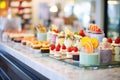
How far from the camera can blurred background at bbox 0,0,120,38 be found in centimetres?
645

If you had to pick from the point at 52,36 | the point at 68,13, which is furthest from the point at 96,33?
the point at 68,13

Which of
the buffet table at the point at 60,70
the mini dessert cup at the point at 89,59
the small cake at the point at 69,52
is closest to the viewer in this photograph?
the buffet table at the point at 60,70

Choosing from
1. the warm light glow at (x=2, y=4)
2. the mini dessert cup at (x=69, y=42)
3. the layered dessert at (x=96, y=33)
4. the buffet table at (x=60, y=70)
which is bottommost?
the buffet table at (x=60, y=70)

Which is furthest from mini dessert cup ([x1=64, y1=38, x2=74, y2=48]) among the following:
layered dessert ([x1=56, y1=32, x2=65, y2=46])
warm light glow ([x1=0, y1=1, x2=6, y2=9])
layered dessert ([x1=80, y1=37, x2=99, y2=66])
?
warm light glow ([x1=0, y1=1, x2=6, y2=9])

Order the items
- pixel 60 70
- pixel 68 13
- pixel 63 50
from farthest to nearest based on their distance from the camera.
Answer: pixel 68 13
pixel 63 50
pixel 60 70

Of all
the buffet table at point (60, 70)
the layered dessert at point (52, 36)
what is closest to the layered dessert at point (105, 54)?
the buffet table at point (60, 70)

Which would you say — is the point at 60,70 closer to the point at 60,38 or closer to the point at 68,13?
the point at 60,38

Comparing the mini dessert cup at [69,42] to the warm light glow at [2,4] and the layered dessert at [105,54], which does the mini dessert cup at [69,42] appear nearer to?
the layered dessert at [105,54]

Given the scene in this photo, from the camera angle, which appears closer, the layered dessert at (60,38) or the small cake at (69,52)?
the small cake at (69,52)

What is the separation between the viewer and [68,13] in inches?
391

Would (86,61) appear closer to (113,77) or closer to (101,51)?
(101,51)

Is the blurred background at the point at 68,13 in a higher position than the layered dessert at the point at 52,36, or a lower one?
higher

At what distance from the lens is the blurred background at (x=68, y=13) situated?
254 inches

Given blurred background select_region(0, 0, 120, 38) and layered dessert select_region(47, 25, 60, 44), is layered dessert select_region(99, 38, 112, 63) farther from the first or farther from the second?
blurred background select_region(0, 0, 120, 38)
